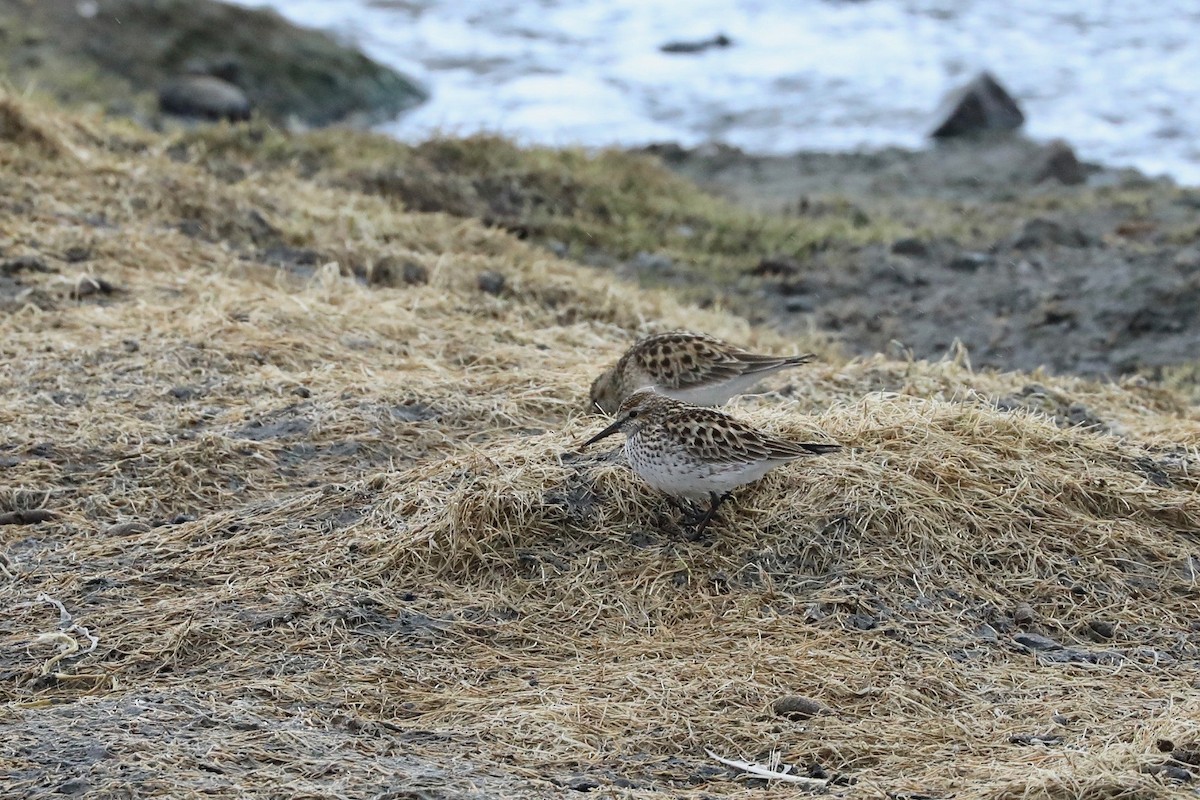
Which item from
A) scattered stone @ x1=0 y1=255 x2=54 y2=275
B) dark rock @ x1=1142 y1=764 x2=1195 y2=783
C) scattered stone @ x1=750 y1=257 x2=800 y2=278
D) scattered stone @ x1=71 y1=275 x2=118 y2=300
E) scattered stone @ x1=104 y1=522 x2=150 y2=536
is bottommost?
dark rock @ x1=1142 y1=764 x2=1195 y2=783

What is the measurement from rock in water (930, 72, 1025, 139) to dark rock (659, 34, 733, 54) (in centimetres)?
499

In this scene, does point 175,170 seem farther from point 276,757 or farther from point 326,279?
point 276,757

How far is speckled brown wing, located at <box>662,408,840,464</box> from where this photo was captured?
543 cm

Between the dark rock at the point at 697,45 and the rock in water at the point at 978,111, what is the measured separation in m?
4.99

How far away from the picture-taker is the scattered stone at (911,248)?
40.7 ft

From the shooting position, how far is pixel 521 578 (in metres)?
5.53

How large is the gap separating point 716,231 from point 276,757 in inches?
352

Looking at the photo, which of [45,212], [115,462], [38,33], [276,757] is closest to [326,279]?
[45,212]

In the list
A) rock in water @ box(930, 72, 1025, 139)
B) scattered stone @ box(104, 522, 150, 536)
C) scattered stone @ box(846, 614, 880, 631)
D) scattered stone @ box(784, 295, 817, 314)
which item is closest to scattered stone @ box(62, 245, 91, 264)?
scattered stone @ box(104, 522, 150, 536)

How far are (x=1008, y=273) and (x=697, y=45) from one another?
11186mm

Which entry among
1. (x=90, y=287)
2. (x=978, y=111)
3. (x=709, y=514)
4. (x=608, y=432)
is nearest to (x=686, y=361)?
(x=608, y=432)

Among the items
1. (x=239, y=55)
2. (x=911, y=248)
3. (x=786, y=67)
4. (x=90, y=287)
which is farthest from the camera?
(x=786, y=67)

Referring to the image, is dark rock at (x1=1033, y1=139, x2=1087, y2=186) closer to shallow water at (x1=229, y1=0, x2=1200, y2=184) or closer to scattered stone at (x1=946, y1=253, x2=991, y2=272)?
shallow water at (x1=229, y1=0, x2=1200, y2=184)

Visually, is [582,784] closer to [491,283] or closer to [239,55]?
[491,283]
